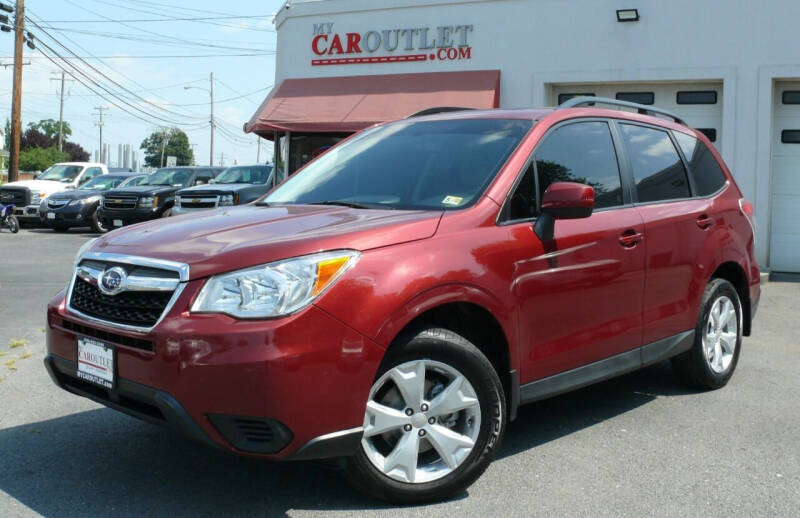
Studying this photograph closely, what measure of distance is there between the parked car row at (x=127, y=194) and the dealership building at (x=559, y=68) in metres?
1.26

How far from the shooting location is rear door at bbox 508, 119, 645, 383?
13.5ft

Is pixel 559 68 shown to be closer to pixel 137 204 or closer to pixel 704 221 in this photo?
pixel 137 204

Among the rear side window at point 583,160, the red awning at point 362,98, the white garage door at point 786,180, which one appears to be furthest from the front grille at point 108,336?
the white garage door at point 786,180

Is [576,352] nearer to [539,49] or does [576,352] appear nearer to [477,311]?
[477,311]

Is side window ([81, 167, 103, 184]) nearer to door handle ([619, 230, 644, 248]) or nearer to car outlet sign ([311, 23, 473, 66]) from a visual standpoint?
car outlet sign ([311, 23, 473, 66])

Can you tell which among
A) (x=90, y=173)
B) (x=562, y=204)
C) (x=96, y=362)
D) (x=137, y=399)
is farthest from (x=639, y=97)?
(x=90, y=173)

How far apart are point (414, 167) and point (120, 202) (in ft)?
54.4

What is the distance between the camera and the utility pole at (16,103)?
28.7 m

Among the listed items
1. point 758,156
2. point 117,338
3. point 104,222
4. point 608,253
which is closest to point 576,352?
point 608,253

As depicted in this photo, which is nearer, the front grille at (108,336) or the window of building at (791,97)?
the front grille at (108,336)

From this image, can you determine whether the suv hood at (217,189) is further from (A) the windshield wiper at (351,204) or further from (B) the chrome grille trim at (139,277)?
(B) the chrome grille trim at (139,277)

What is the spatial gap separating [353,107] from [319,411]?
45.0 ft

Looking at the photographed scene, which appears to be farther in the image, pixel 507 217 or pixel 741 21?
pixel 741 21

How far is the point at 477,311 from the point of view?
3879mm
